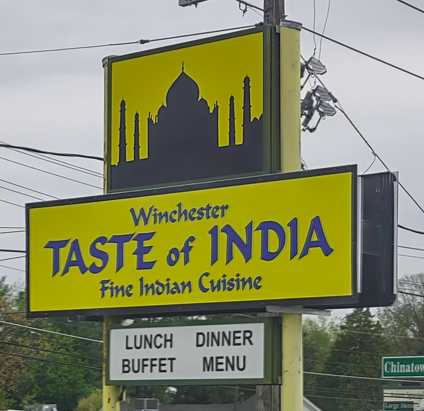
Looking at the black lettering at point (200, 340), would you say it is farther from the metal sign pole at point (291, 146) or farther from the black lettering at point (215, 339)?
the metal sign pole at point (291, 146)

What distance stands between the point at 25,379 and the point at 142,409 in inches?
2029

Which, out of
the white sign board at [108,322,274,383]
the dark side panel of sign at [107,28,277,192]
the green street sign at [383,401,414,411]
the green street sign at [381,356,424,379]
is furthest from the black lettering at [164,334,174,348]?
the green street sign at [383,401,414,411]

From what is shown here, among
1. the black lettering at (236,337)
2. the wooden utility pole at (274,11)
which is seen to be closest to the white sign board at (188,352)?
the black lettering at (236,337)

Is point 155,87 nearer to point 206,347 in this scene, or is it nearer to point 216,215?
point 216,215

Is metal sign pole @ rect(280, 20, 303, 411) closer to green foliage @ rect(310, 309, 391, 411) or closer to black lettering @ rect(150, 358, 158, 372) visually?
black lettering @ rect(150, 358, 158, 372)

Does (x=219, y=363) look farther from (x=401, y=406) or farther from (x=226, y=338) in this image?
(x=401, y=406)

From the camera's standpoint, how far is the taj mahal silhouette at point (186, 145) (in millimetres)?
8922

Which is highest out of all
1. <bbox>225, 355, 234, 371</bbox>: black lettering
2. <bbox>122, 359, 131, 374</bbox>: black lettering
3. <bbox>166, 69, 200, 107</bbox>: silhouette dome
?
<bbox>166, 69, 200, 107</bbox>: silhouette dome

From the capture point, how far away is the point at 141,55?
382 inches

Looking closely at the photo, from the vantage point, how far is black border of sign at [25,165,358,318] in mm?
7992

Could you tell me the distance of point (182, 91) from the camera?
30.8 ft

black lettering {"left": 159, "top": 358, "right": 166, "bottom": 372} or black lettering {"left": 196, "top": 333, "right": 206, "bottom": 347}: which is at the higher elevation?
black lettering {"left": 196, "top": 333, "right": 206, "bottom": 347}

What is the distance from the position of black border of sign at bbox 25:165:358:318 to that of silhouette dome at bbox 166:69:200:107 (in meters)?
0.92

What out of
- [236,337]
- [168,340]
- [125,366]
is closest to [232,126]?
[236,337]
